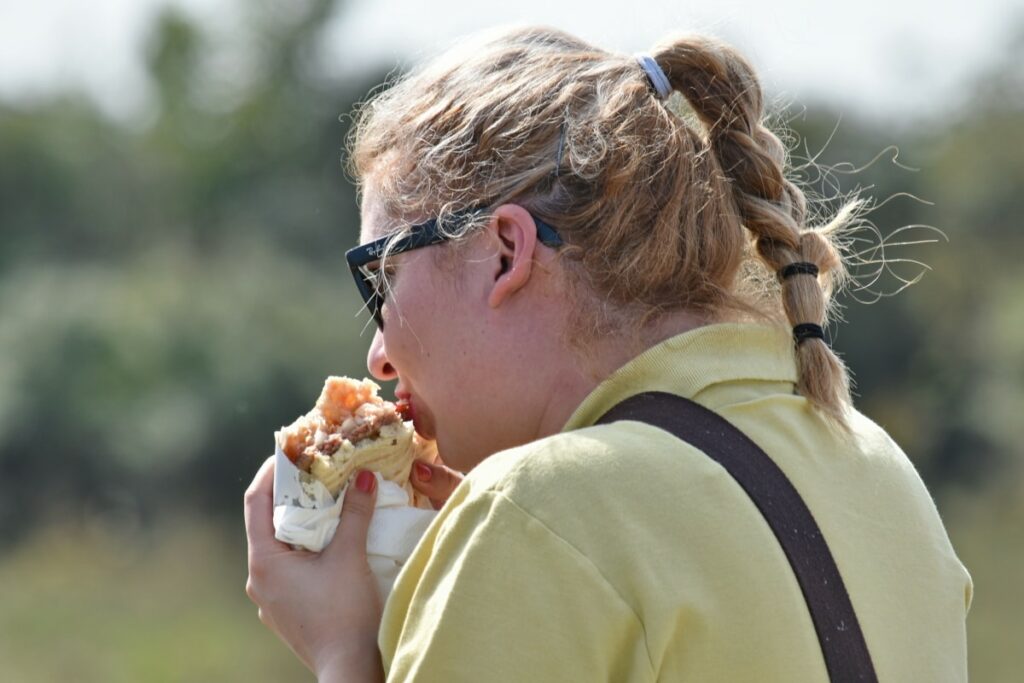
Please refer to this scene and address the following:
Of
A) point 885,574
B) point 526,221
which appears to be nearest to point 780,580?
point 885,574

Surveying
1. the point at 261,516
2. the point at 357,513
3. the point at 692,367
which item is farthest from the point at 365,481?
the point at 692,367

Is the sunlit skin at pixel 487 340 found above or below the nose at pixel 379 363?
above

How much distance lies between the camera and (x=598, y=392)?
1867 millimetres

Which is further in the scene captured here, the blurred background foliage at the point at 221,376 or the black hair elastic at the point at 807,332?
the blurred background foliage at the point at 221,376

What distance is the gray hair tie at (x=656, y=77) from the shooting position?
2.14m

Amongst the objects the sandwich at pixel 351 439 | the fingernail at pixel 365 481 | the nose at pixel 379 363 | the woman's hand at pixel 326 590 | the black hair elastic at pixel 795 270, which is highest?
the black hair elastic at pixel 795 270

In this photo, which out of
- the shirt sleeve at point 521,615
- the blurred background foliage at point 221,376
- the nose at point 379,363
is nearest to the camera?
the shirt sleeve at point 521,615

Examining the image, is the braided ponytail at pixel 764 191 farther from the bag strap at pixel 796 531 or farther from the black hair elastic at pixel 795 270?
the bag strap at pixel 796 531

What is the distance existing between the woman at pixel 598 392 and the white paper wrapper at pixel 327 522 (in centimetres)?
2

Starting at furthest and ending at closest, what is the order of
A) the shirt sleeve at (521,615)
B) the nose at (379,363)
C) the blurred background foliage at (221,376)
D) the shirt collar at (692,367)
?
the blurred background foliage at (221,376) < the nose at (379,363) < the shirt collar at (692,367) < the shirt sleeve at (521,615)

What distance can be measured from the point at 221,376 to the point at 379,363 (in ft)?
42.1

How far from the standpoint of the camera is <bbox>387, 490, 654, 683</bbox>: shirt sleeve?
61.5 inches

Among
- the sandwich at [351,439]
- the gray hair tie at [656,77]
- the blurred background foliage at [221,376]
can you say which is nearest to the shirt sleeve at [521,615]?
the sandwich at [351,439]

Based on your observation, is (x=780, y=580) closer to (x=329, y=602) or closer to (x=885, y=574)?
(x=885, y=574)
